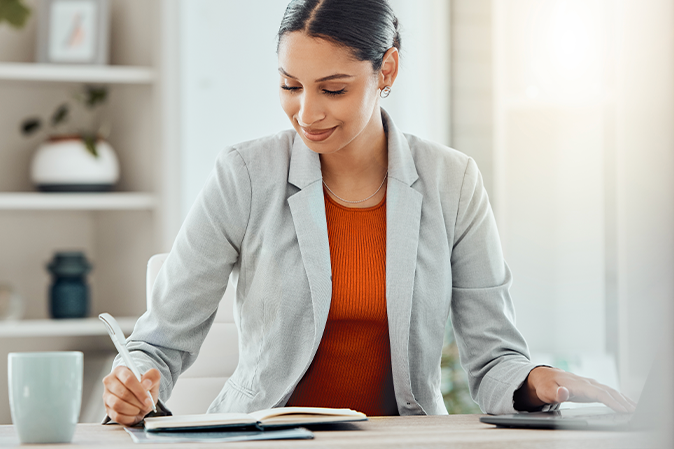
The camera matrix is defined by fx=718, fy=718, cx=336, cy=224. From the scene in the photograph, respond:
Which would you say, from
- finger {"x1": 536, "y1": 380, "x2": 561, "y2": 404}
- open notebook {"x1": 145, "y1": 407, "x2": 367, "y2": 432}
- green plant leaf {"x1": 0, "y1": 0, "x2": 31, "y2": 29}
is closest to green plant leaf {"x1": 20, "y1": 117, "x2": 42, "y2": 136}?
green plant leaf {"x1": 0, "y1": 0, "x2": 31, "y2": 29}

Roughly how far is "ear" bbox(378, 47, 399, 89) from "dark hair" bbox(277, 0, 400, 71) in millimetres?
16

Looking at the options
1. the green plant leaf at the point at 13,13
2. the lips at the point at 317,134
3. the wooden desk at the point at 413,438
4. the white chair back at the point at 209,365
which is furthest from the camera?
the green plant leaf at the point at 13,13

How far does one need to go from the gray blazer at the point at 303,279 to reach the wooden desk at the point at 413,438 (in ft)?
1.01

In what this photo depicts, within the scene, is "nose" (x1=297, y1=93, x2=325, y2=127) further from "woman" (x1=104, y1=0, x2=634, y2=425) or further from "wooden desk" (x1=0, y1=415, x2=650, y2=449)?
"wooden desk" (x1=0, y1=415, x2=650, y2=449)

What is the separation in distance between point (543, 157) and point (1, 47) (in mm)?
2046

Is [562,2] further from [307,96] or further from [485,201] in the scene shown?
[307,96]

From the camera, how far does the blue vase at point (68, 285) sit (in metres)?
2.54

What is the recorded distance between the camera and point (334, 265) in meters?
1.32

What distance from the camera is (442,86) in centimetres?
271

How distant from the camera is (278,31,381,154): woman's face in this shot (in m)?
1.24

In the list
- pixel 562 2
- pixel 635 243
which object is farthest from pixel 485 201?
pixel 562 2

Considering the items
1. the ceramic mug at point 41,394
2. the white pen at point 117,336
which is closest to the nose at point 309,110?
the white pen at point 117,336

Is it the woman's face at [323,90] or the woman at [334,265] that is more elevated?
the woman's face at [323,90]

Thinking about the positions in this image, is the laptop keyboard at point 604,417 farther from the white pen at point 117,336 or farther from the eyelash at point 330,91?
the eyelash at point 330,91
